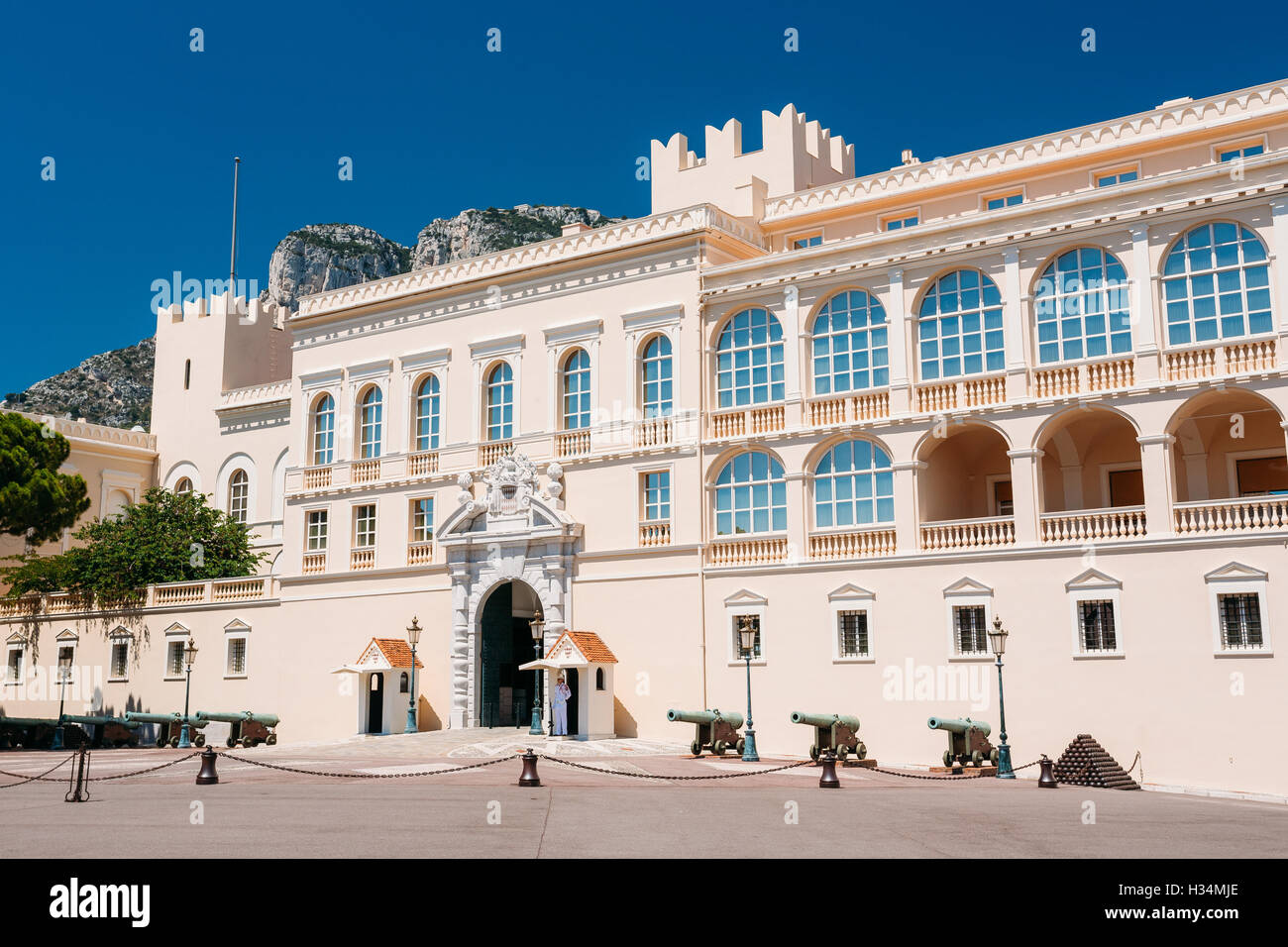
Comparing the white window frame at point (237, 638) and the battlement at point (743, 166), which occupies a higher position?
the battlement at point (743, 166)

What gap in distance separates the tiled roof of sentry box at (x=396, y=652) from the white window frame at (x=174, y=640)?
8766 millimetres

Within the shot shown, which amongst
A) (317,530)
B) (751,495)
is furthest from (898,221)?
(317,530)

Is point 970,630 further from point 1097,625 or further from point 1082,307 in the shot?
point 1082,307

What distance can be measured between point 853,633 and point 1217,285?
10598 millimetres

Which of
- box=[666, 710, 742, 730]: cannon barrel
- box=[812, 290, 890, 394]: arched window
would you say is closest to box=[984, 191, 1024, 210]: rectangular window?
box=[812, 290, 890, 394]: arched window

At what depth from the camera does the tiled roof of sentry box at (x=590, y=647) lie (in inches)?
1217

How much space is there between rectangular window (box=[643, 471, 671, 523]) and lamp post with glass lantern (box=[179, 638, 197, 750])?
13988mm

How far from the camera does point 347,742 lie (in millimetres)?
32250

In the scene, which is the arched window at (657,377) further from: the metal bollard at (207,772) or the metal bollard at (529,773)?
the metal bollard at (207,772)

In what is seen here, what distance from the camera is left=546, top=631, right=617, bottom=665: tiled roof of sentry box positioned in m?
30.9

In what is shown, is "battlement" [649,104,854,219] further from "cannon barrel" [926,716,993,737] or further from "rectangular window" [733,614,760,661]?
"cannon barrel" [926,716,993,737]

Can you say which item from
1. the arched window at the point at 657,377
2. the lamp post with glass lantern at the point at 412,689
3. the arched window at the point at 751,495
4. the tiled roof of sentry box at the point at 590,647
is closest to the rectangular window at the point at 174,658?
the lamp post with glass lantern at the point at 412,689

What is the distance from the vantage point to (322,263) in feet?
319

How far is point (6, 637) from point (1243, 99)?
136 ft
